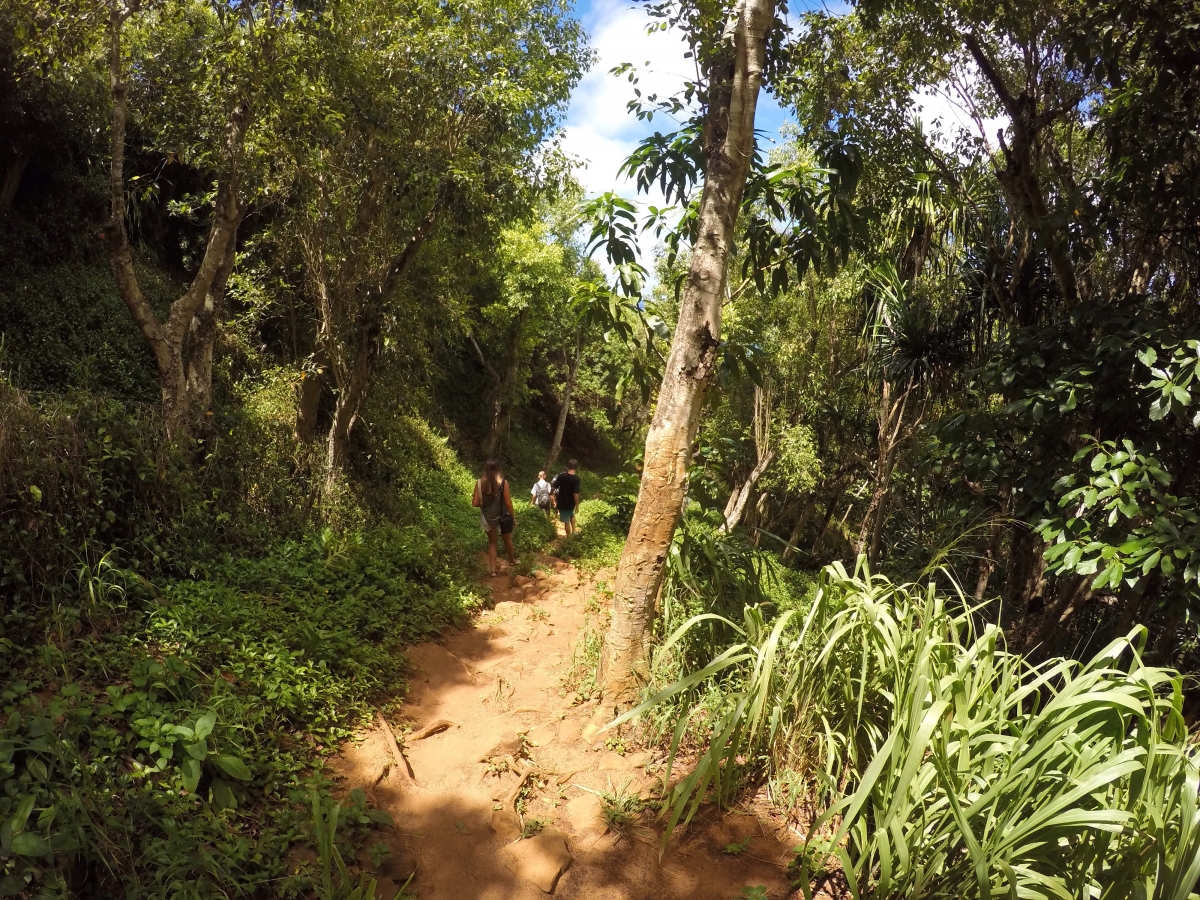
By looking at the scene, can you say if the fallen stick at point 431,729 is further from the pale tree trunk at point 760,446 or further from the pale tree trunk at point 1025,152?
the pale tree trunk at point 760,446

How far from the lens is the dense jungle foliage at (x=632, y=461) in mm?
2375

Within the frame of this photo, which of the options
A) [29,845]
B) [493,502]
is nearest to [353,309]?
[493,502]

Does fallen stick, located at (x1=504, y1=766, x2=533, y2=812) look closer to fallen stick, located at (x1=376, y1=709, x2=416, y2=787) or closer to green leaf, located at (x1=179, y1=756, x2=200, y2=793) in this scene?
fallen stick, located at (x1=376, y1=709, x2=416, y2=787)

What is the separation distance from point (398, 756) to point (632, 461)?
8.34 metres

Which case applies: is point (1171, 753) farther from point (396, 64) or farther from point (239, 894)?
point (396, 64)

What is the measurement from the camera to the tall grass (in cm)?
198

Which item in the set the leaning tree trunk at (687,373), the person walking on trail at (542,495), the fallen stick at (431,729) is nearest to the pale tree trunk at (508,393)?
the person walking on trail at (542,495)

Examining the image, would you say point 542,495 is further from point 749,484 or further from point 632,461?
point 749,484

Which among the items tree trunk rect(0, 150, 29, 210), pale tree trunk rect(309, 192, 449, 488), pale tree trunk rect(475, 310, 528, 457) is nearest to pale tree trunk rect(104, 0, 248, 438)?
pale tree trunk rect(309, 192, 449, 488)

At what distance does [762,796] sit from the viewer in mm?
2996

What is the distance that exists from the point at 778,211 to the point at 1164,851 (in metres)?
3.87

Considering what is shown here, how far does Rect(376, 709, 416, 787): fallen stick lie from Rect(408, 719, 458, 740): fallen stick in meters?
0.13

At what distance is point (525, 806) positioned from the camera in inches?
125

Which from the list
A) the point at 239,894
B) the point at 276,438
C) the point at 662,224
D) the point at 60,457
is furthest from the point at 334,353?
the point at 239,894
